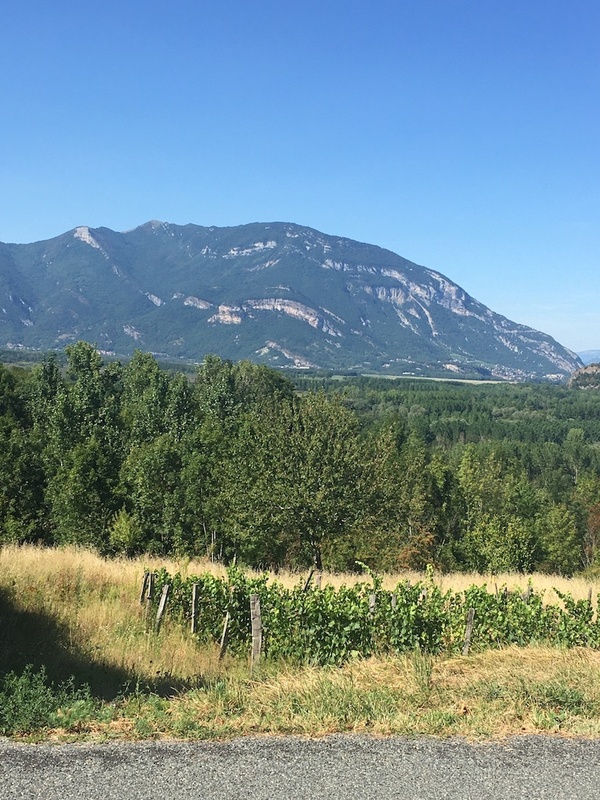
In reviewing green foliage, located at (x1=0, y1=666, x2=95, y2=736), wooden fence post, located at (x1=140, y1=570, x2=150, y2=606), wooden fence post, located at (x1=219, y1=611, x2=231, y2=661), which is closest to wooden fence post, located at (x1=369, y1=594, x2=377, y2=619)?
wooden fence post, located at (x1=219, y1=611, x2=231, y2=661)

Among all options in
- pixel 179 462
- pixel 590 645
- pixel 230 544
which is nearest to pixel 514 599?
pixel 590 645

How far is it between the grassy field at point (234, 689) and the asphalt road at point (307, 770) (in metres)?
0.41

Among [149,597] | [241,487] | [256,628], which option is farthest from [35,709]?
[241,487]

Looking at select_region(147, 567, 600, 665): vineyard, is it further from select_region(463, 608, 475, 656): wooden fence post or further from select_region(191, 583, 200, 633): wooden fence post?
select_region(191, 583, 200, 633): wooden fence post

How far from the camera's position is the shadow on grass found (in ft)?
38.4

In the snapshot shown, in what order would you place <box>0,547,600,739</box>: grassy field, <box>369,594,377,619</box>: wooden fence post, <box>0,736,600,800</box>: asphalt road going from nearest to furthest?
<box>0,736,600,800</box>: asphalt road, <box>0,547,600,739</box>: grassy field, <box>369,594,377,619</box>: wooden fence post

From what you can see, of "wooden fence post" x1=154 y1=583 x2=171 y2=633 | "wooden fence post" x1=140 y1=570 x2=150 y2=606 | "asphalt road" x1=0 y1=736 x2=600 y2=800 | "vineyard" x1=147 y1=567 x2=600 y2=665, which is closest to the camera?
"asphalt road" x1=0 y1=736 x2=600 y2=800

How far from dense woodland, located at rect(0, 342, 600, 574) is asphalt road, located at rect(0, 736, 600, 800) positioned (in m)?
17.7

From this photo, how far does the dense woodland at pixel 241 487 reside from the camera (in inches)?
1070

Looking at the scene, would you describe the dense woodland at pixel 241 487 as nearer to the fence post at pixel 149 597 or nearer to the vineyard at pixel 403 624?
the fence post at pixel 149 597

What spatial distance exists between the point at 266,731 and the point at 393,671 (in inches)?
132

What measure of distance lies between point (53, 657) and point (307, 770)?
787 cm

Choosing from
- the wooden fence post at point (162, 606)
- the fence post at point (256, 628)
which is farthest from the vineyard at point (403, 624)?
the wooden fence post at point (162, 606)

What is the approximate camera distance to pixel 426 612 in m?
14.2
